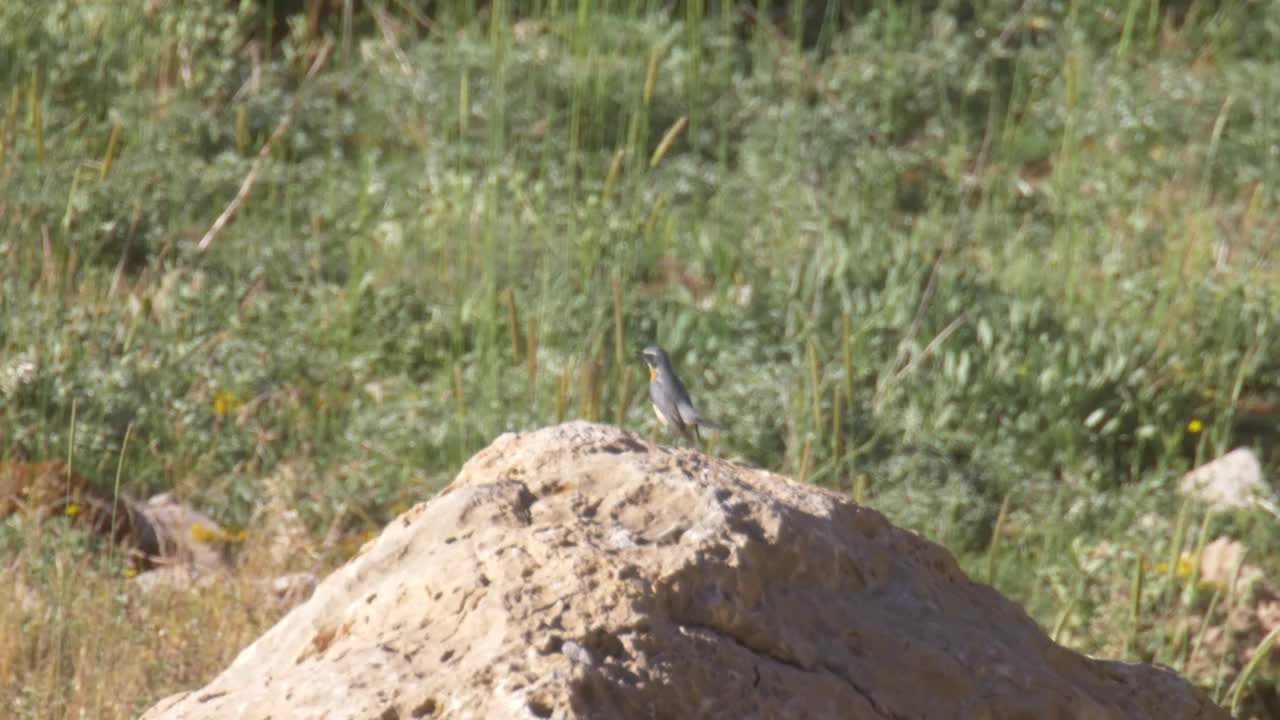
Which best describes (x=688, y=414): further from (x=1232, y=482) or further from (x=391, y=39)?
(x=391, y=39)

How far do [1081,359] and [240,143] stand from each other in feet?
10.0

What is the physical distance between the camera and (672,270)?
5.95 m

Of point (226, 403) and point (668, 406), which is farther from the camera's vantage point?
point (226, 403)

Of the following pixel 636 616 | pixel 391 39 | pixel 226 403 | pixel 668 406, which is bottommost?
pixel 226 403

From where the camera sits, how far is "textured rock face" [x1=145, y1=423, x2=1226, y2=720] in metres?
1.80

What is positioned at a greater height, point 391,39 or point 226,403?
point 391,39

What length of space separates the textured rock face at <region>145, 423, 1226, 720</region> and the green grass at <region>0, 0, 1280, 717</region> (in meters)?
1.05

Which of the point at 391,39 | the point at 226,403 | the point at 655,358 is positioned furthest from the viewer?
the point at 391,39

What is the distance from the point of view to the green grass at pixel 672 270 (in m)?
4.32

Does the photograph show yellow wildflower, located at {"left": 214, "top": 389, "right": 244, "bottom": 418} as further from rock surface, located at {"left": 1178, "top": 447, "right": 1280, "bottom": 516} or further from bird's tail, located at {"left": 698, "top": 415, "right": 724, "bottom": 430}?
rock surface, located at {"left": 1178, "top": 447, "right": 1280, "bottom": 516}

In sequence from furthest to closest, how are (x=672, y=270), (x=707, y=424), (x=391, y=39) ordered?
(x=391, y=39) < (x=672, y=270) < (x=707, y=424)

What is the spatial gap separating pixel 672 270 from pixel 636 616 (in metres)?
4.13

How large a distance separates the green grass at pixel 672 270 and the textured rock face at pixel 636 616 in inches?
41.5

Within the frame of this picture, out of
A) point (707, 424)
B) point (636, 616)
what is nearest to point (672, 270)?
point (707, 424)
